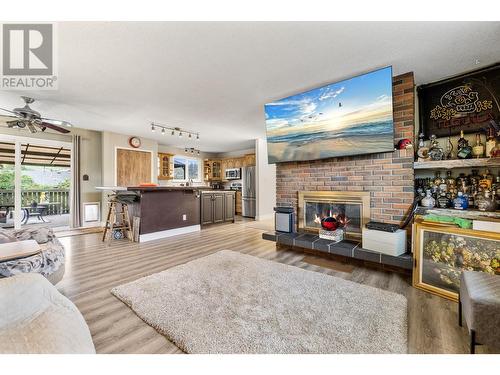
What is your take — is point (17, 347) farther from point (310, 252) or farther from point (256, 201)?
point (256, 201)

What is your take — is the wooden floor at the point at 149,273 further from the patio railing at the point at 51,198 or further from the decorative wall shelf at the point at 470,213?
the patio railing at the point at 51,198

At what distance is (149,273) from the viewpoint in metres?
2.47

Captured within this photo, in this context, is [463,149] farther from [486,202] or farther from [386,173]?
[386,173]

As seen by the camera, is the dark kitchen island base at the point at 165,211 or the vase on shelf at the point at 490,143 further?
the dark kitchen island base at the point at 165,211

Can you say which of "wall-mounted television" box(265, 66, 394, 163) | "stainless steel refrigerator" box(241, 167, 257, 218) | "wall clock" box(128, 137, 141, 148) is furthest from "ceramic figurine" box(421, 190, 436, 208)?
"wall clock" box(128, 137, 141, 148)

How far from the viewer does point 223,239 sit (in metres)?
4.11

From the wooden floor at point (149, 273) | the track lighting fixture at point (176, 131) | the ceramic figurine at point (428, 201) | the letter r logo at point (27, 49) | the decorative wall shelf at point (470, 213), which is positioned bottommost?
the wooden floor at point (149, 273)

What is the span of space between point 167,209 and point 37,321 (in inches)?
136

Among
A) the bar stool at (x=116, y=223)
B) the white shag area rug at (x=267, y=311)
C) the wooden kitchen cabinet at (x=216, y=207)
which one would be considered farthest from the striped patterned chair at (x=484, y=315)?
the wooden kitchen cabinet at (x=216, y=207)

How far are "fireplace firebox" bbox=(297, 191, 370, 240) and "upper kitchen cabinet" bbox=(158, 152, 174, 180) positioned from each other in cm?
499

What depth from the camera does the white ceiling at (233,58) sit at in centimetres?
185

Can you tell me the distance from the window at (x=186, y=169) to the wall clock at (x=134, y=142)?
1.62m

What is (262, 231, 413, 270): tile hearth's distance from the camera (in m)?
2.34

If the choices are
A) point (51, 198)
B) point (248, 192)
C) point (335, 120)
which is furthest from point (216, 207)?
point (51, 198)
